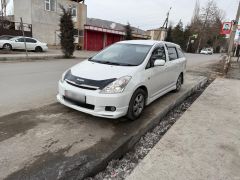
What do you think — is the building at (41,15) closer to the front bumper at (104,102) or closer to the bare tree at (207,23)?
the front bumper at (104,102)

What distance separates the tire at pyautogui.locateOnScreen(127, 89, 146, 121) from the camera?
3953 millimetres

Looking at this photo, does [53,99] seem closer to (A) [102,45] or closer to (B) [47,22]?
(B) [47,22]

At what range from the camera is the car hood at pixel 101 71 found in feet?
12.5

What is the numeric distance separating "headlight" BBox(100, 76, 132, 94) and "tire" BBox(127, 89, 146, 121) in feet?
1.17

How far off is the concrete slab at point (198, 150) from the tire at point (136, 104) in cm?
76

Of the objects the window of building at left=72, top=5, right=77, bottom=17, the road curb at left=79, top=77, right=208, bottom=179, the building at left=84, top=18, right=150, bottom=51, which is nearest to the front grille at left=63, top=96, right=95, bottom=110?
the road curb at left=79, top=77, right=208, bottom=179

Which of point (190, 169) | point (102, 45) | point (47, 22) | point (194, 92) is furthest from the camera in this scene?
point (102, 45)

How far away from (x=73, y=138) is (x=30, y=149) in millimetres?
667

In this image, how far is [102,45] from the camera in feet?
98.3

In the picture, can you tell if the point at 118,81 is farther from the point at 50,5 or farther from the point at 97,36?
the point at 97,36

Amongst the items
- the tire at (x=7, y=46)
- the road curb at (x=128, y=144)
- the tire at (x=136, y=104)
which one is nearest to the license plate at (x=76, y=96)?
the tire at (x=136, y=104)

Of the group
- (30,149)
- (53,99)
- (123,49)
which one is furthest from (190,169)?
(53,99)

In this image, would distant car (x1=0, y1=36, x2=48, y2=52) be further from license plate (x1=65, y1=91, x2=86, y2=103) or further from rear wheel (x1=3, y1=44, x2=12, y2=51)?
license plate (x1=65, y1=91, x2=86, y2=103)

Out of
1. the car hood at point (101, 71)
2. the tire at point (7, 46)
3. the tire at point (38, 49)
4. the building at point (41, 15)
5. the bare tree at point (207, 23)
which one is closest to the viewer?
the car hood at point (101, 71)
